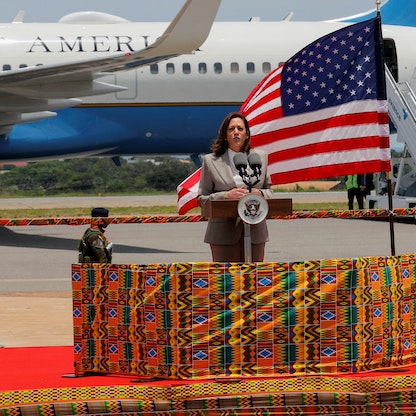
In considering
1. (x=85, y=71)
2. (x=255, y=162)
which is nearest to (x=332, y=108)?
(x=255, y=162)

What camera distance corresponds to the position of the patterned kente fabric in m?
6.21

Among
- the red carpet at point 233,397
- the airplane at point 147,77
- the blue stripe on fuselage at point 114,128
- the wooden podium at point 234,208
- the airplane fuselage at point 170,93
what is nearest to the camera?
the red carpet at point 233,397

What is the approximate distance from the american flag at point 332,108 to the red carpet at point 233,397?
279 cm

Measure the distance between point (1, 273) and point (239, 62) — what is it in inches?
512

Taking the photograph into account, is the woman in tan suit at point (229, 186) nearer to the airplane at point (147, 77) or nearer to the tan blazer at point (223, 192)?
the tan blazer at point (223, 192)

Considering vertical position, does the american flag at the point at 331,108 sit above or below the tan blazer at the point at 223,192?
above

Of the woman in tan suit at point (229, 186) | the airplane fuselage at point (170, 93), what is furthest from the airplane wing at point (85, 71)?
the woman in tan suit at point (229, 186)

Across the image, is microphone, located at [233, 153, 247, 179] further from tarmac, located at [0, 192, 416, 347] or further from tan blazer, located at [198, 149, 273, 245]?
tarmac, located at [0, 192, 416, 347]

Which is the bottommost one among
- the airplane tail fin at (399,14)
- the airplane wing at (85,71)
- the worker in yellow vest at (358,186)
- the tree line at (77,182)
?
the worker in yellow vest at (358,186)

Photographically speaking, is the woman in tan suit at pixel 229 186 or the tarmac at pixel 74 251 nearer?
the woman in tan suit at pixel 229 186

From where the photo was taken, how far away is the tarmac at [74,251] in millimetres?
10469

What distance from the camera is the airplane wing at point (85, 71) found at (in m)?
18.9

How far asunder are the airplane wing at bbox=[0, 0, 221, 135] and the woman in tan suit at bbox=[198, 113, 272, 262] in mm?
11116

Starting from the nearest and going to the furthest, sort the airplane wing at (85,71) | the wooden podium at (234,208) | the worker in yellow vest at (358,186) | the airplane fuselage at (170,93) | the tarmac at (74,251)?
the wooden podium at (234,208)
the tarmac at (74,251)
the airplane wing at (85,71)
the airplane fuselage at (170,93)
the worker in yellow vest at (358,186)
